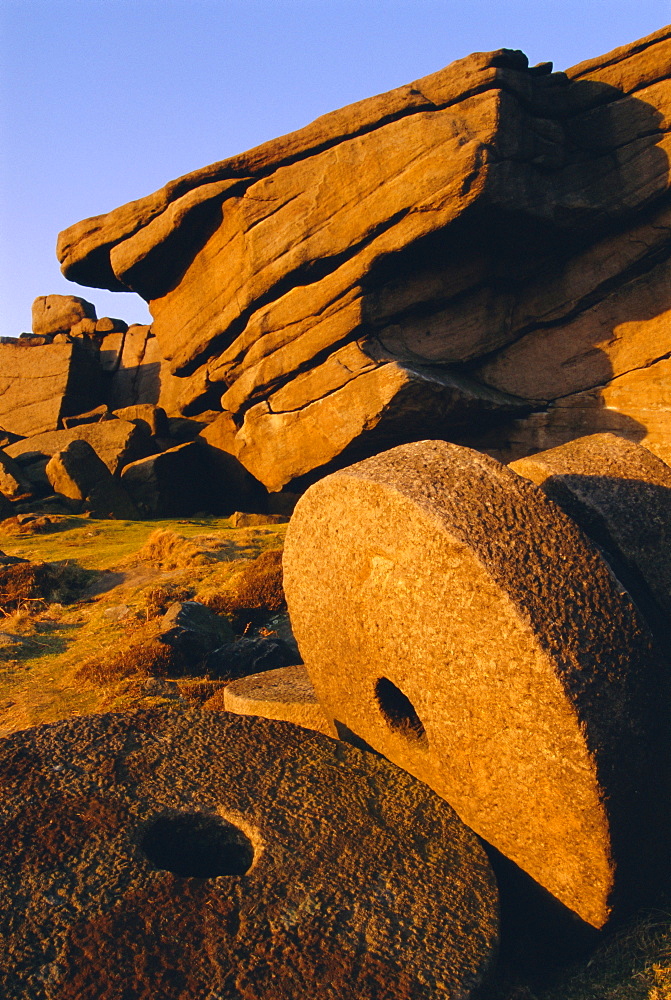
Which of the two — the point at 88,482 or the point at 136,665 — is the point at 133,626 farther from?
the point at 88,482

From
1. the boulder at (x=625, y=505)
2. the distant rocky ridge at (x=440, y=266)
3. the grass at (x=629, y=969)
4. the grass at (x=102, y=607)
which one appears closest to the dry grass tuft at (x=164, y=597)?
the grass at (x=102, y=607)

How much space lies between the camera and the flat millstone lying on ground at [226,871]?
7.46 ft

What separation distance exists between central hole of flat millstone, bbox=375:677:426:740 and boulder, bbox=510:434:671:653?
1148 millimetres

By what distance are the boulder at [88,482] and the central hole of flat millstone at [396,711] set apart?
15.3 m

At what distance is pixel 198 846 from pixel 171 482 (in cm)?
1609

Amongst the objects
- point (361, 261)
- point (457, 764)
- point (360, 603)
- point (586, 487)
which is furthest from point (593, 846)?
point (361, 261)

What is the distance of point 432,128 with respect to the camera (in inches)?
589


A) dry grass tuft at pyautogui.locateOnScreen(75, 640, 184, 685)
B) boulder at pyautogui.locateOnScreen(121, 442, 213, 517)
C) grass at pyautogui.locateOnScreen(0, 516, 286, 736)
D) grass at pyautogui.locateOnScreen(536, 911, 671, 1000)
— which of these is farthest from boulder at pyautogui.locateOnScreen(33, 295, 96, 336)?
grass at pyautogui.locateOnScreen(536, 911, 671, 1000)

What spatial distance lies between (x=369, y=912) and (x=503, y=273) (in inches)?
640

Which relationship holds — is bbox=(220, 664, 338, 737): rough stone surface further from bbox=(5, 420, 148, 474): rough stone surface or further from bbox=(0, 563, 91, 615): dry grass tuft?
bbox=(5, 420, 148, 474): rough stone surface

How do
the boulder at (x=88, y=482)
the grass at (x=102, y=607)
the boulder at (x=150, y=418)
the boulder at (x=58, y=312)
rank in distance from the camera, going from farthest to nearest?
the boulder at (x=58, y=312) < the boulder at (x=150, y=418) < the boulder at (x=88, y=482) < the grass at (x=102, y=607)

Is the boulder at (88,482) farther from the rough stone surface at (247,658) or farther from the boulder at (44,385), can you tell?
the rough stone surface at (247,658)

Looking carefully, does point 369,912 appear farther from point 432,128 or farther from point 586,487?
point 432,128

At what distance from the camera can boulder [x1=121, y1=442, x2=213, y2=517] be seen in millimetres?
18312
